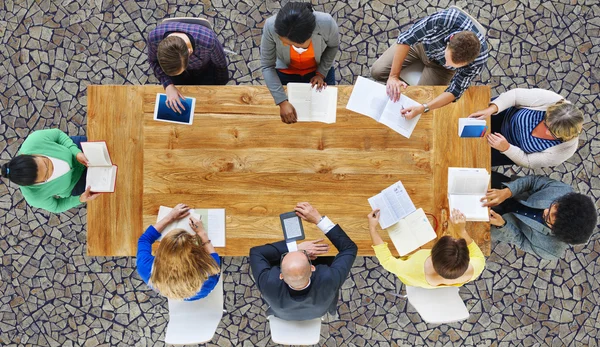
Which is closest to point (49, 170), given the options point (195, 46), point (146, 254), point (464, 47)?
point (146, 254)

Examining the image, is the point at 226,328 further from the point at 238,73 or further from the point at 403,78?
the point at 403,78

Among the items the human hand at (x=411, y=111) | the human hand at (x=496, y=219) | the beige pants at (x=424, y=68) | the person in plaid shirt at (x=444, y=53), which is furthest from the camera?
the beige pants at (x=424, y=68)

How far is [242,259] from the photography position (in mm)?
3592

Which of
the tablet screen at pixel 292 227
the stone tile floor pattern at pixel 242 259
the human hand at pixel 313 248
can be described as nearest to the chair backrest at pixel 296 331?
the human hand at pixel 313 248

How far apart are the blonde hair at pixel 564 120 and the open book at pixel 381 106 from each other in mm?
718

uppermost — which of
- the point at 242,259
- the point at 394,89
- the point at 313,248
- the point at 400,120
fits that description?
the point at 394,89

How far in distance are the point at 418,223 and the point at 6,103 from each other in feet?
11.3

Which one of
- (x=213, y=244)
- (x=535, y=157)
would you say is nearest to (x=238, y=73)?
(x=213, y=244)

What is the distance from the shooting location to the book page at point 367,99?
264 centimetres

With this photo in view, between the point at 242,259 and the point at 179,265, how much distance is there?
51.5 inches

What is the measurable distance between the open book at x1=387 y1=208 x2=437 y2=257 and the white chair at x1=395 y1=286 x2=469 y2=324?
397mm

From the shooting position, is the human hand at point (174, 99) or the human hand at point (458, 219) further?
the human hand at point (174, 99)

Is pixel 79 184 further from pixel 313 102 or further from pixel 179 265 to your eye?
pixel 313 102

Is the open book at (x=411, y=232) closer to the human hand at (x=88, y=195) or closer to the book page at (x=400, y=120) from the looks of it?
the book page at (x=400, y=120)
